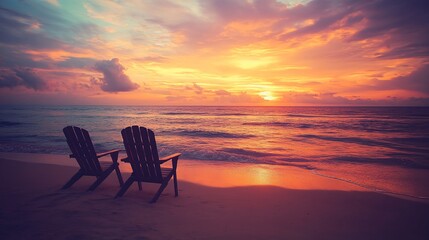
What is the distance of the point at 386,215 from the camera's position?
4219 millimetres

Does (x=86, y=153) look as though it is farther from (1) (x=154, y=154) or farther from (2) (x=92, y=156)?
(1) (x=154, y=154)

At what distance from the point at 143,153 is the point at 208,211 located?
1.56m

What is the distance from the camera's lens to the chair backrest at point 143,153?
439 centimetres

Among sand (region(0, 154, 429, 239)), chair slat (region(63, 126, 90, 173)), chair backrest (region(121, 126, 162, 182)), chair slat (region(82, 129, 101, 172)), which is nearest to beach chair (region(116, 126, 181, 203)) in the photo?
chair backrest (region(121, 126, 162, 182))

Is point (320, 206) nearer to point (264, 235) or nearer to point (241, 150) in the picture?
point (264, 235)

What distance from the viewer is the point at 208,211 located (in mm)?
4074

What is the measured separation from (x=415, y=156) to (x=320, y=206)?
9.71 meters

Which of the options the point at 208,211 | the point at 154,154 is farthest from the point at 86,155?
the point at 208,211

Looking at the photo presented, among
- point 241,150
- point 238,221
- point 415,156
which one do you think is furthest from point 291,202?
point 415,156

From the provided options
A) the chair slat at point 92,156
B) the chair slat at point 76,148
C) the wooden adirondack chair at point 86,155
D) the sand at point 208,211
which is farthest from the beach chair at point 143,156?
the chair slat at point 76,148

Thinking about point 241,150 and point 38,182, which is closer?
point 38,182

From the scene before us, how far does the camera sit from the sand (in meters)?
3.23

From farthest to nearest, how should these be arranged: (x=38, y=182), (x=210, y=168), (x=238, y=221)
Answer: (x=210, y=168) → (x=38, y=182) → (x=238, y=221)

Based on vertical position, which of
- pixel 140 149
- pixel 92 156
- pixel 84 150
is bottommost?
pixel 92 156
